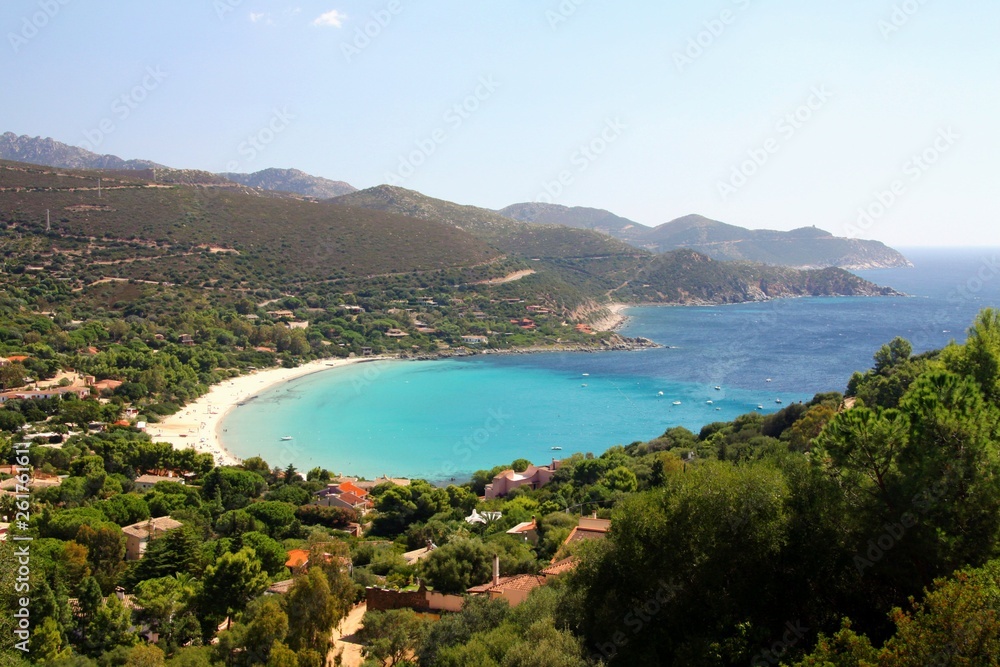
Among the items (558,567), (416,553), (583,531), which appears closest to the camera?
(558,567)

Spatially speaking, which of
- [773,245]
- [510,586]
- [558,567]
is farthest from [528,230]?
[510,586]

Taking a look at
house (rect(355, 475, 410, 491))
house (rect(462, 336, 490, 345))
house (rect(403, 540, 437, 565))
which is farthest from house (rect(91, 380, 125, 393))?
house (rect(462, 336, 490, 345))

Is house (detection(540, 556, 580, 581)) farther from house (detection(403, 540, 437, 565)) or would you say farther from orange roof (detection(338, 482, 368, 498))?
orange roof (detection(338, 482, 368, 498))

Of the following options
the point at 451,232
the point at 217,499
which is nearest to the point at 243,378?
the point at 217,499

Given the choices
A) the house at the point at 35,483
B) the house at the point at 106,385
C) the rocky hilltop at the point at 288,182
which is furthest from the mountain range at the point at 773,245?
the house at the point at 35,483

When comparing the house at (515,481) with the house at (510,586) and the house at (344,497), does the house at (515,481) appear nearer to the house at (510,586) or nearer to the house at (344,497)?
the house at (344,497)

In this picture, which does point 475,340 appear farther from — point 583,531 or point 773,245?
point 773,245

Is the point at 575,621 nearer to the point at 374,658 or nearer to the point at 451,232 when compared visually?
the point at 374,658
